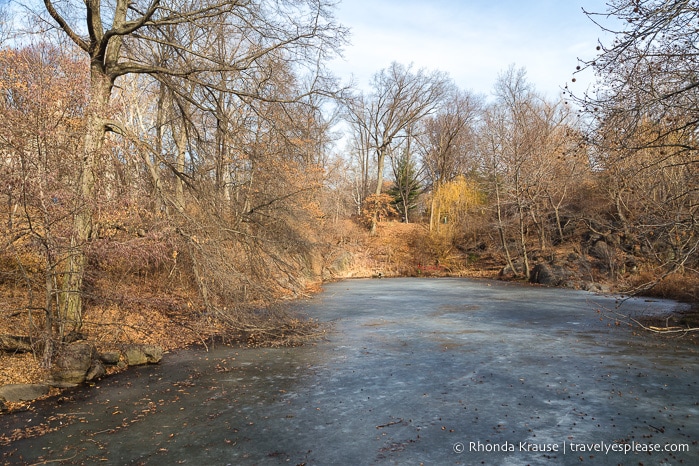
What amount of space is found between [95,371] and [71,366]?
47 cm

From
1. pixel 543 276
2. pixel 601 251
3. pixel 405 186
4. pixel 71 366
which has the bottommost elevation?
pixel 71 366

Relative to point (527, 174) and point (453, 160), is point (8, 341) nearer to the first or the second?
point (527, 174)

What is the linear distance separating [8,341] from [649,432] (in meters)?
10.1

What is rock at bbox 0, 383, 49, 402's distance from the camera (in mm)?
7125

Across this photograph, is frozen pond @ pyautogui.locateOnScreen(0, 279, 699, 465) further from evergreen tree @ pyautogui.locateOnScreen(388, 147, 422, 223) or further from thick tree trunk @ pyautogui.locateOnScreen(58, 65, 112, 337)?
evergreen tree @ pyautogui.locateOnScreen(388, 147, 422, 223)

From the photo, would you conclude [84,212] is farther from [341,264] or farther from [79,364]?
[341,264]

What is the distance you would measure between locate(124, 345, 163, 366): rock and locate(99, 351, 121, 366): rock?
231mm

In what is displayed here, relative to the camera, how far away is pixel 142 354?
31.4 ft

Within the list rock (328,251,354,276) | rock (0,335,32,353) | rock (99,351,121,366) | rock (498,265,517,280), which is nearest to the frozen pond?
rock (99,351,121,366)

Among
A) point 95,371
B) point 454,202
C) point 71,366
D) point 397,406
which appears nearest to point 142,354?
point 95,371

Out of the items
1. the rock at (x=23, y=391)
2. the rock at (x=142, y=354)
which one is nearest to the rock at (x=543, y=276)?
the rock at (x=142, y=354)

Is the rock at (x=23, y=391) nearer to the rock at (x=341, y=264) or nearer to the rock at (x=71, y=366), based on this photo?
the rock at (x=71, y=366)

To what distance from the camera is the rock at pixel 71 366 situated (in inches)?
313

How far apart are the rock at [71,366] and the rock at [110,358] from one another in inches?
28.2
